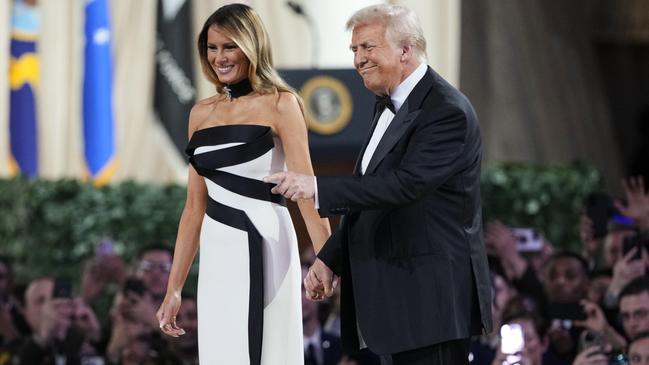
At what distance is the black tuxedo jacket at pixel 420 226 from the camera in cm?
348

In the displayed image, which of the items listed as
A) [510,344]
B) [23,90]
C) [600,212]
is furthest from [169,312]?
[23,90]

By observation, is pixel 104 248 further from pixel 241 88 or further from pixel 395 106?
pixel 395 106

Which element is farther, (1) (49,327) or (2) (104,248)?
(2) (104,248)

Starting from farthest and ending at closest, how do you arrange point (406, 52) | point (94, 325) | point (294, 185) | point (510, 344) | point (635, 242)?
1. point (94, 325)
2. point (635, 242)
3. point (510, 344)
4. point (406, 52)
5. point (294, 185)

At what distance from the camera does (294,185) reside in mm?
3492

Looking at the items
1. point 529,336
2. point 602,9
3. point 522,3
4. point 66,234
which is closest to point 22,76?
point 66,234

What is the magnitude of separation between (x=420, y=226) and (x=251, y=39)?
31.9 inches

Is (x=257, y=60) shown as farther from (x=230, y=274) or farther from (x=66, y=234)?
(x=66, y=234)

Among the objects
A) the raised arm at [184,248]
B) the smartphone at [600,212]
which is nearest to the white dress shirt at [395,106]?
the raised arm at [184,248]

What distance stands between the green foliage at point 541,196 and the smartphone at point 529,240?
753 millimetres

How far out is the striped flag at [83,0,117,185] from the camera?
10.8 m

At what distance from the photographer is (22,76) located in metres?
11.1

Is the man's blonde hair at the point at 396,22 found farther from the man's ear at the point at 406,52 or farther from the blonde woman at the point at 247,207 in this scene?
the blonde woman at the point at 247,207

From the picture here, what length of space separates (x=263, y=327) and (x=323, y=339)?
102 inches
